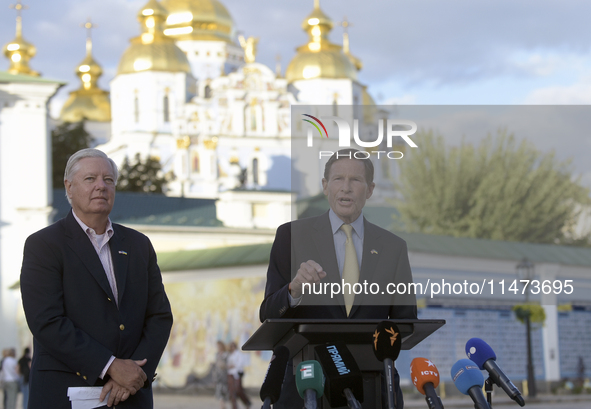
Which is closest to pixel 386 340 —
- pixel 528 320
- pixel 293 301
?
pixel 293 301

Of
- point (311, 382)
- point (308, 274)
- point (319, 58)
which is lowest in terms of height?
point (311, 382)

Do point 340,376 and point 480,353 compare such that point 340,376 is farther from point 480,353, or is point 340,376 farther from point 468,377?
point 480,353

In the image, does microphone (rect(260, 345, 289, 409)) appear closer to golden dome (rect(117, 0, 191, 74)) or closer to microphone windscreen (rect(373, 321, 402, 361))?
microphone windscreen (rect(373, 321, 402, 361))

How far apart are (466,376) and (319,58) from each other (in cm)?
5758

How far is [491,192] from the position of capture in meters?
4.26

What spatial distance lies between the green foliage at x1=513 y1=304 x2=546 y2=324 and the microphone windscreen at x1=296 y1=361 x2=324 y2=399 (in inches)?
58.1

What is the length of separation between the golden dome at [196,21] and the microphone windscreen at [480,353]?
62.1 metres

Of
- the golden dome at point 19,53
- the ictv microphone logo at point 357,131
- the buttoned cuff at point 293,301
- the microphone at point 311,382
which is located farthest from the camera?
the golden dome at point 19,53

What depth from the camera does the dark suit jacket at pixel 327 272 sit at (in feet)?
11.7

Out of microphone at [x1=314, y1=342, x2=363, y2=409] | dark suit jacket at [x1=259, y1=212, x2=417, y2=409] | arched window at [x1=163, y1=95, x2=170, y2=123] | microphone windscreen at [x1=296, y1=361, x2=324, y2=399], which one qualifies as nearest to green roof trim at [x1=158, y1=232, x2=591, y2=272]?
dark suit jacket at [x1=259, y1=212, x2=417, y2=409]

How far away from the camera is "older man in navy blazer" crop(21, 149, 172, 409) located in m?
3.53

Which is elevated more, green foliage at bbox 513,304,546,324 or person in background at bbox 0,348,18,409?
green foliage at bbox 513,304,546,324

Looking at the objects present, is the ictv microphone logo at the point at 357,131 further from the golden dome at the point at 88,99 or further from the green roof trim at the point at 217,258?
the golden dome at the point at 88,99

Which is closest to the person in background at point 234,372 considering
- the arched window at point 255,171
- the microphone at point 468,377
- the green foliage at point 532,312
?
the green foliage at point 532,312
